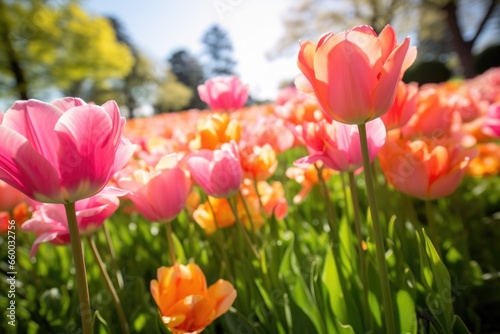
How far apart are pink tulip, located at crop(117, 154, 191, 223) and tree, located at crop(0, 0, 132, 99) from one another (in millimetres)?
13969

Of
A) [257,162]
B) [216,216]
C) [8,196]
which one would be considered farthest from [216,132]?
[8,196]

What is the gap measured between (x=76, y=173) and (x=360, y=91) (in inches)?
15.4

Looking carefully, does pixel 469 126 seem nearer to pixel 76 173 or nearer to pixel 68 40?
pixel 76 173

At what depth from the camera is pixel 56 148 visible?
49 centimetres

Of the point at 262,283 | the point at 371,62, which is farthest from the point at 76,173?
the point at 262,283

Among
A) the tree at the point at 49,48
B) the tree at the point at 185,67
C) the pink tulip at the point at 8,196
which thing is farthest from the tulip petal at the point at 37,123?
the tree at the point at 185,67

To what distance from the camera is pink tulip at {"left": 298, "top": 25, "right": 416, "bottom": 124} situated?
52cm

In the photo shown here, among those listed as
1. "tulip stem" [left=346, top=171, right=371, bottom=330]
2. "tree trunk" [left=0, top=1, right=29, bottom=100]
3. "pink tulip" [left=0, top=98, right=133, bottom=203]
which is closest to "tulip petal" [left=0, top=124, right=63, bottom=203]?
"pink tulip" [left=0, top=98, right=133, bottom=203]

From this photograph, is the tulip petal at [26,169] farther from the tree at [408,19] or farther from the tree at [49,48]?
the tree at [408,19]

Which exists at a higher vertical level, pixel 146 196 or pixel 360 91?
pixel 360 91

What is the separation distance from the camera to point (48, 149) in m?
0.50

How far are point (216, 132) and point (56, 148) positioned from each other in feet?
1.82

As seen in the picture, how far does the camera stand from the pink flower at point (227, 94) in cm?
148

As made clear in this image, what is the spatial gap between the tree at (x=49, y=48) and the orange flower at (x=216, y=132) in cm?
1379
